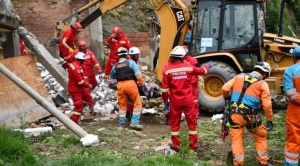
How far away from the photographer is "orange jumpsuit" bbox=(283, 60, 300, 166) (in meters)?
6.10

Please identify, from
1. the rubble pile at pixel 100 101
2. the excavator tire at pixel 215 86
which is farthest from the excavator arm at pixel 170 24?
the excavator tire at pixel 215 86

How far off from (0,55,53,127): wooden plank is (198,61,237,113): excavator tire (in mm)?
3380

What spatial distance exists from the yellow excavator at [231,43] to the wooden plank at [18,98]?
11.4ft

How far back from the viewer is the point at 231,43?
9750mm

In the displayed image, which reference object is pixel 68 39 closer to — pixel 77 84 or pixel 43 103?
pixel 77 84

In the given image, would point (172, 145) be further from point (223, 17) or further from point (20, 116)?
point (223, 17)

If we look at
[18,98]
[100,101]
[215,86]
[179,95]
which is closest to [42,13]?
[100,101]

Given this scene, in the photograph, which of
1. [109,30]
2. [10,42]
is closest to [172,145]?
[10,42]

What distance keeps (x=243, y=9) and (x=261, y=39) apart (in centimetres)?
74

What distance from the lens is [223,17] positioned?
9688mm

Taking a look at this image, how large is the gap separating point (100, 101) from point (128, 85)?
2.53 metres

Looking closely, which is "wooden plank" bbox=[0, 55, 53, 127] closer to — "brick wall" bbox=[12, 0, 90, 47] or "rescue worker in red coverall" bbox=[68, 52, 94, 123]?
"rescue worker in red coverall" bbox=[68, 52, 94, 123]

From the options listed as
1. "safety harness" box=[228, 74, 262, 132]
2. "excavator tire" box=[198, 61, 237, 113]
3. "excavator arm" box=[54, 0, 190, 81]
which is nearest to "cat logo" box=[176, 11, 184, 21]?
"excavator arm" box=[54, 0, 190, 81]

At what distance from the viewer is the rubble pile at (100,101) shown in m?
A: 10.1
